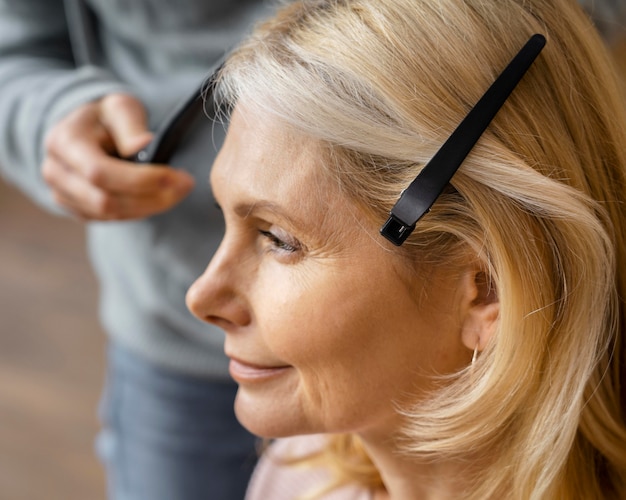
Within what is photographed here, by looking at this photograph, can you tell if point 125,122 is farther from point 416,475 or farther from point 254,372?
point 416,475

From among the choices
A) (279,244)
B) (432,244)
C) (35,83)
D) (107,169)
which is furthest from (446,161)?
(35,83)

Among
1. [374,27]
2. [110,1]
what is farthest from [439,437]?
[110,1]

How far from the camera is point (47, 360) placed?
101 inches

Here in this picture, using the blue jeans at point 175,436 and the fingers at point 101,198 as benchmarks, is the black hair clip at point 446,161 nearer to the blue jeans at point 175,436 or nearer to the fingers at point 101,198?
the fingers at point 101,198

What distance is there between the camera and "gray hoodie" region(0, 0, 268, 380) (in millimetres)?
1125

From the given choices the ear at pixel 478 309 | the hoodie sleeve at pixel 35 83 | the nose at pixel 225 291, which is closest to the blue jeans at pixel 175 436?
the hoodie sleeve at pixel 35 83

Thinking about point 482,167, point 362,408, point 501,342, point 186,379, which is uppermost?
point 482,167

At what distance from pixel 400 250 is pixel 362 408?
0.56ft

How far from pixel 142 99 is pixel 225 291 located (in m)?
0.41

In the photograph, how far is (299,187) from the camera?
805 millimetres

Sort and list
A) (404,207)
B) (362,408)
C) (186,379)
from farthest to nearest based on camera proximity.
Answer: (186,379) → (362,408) → (404,207)

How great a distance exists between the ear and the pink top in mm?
393

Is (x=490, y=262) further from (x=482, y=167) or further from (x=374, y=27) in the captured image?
(x=374, y=27)

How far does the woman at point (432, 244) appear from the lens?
773 mm
